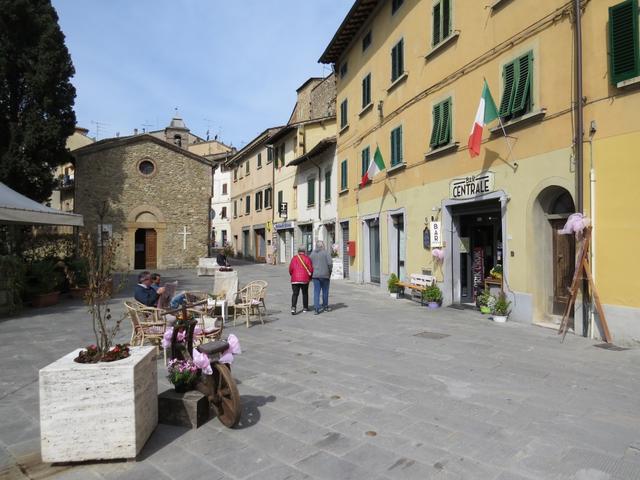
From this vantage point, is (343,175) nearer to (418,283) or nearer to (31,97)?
(418,283)

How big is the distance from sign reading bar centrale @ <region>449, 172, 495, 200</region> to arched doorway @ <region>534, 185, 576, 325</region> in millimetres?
1331

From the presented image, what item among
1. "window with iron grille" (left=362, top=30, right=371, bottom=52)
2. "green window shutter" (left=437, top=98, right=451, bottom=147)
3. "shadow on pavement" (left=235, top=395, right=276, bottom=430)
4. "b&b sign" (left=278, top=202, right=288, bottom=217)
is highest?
"window with iron grille" (left=362, top=30, right=371, bottom=52)

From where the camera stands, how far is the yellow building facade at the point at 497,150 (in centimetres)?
712

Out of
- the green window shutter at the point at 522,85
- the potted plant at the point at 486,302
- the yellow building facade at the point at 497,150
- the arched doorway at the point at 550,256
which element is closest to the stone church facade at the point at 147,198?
the yellow building facade at the point at 497,150

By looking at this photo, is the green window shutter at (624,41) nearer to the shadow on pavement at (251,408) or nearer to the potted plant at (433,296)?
the potted plant at (433,296)

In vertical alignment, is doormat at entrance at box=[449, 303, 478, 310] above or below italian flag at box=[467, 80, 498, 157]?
below

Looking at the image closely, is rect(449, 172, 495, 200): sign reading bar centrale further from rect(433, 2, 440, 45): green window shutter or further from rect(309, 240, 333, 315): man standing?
rect(433, 2, 440, 45): green window shutter

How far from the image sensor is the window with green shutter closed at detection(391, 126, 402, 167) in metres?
13.8

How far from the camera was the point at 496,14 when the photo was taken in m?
9.59

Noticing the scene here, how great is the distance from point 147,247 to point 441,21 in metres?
19.5

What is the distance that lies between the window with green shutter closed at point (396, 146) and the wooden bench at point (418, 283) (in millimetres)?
3572

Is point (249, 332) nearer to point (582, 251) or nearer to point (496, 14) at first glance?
point (582, 251)

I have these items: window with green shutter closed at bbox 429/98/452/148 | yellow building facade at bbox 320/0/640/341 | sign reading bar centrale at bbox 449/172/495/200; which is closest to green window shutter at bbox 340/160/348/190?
yellow building facade at bbox 320/0/640/341

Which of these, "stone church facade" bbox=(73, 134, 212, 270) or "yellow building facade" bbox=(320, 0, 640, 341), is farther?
"stone church facade" bbox=(73, 134, 212, 270)
